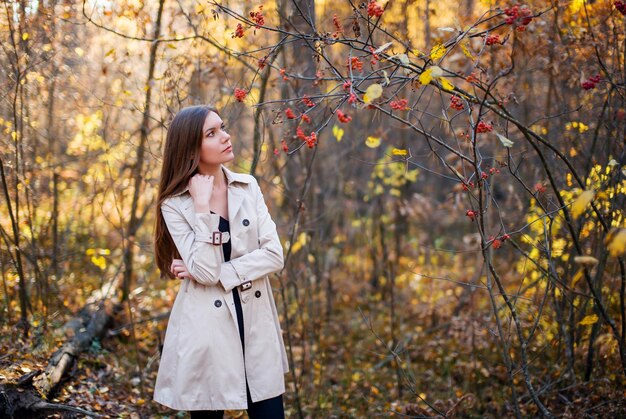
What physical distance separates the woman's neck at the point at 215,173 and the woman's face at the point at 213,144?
0.21ft

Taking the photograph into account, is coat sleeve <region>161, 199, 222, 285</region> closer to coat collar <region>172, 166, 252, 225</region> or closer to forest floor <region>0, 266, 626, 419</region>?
coat collar <region>172, 166, 252, 225</region>

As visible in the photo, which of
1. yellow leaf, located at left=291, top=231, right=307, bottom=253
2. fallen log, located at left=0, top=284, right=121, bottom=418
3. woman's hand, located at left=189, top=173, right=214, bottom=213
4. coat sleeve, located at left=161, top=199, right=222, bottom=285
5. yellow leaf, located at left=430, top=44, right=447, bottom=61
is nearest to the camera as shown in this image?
yellow leaf, located at left=430, top=44, right=447, bottom=61

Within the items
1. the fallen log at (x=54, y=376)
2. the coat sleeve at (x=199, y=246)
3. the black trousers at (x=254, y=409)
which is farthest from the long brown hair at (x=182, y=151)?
the fallen log at (x=54, y=376)

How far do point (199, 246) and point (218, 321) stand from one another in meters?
0.39

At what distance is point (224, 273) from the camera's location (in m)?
2.83

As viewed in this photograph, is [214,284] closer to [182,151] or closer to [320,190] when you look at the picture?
[182,151]

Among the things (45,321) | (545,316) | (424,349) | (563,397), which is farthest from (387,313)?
(45,321)

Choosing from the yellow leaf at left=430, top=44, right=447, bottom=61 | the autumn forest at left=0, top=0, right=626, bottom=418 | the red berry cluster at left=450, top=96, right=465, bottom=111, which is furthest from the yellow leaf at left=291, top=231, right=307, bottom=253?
the yellow leaf at left=430, top=44, right=447, bottom=61

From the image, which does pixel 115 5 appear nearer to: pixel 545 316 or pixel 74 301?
pixel 74 301

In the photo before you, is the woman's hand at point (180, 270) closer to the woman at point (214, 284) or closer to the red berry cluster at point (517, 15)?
the woman at point (214, 284)

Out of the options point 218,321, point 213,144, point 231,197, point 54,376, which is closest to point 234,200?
point 231,197

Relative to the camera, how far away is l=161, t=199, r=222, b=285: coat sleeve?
9.04 ft

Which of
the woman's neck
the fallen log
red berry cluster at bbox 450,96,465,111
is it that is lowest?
the fallen log

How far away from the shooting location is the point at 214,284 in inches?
110
